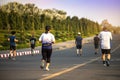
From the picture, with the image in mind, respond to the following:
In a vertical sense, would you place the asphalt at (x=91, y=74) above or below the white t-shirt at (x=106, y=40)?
below

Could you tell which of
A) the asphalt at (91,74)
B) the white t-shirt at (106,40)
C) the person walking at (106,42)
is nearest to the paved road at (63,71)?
the asphalt at (91,74)

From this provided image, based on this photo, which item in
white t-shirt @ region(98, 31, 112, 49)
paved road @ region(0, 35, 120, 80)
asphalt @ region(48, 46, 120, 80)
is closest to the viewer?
asphalt @ region(48, 46, 120, 80)

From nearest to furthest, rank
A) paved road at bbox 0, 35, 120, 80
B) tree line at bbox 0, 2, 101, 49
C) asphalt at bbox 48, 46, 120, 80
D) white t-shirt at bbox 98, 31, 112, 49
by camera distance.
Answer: asphalt at bbox 48, 46, 120, 80 < paved road at bbox 0, 35, 120, 80 < white t-shirt at bbox 98, 31, 112, 49 < tree line at bbox 0, 2, 101, 49

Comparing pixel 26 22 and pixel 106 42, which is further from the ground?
pixel 26 22

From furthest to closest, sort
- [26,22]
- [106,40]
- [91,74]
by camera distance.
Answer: [26,22] < [106,40] < [91,74]

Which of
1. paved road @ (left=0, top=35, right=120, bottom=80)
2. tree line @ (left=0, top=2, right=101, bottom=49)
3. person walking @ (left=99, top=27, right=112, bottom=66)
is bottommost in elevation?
paved road @ (left=0, top=35, right=120, bottom=80)

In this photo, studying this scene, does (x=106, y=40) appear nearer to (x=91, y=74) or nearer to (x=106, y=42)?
(x=106, y=42)

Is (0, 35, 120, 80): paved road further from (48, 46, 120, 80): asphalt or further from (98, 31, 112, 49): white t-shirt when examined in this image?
(98, 31, 112, 49): white t-shirt

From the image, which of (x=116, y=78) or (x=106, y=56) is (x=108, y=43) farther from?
(x=116, y=78)

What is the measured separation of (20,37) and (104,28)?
38577 mm

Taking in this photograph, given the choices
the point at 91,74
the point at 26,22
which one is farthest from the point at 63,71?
the point at 26,22

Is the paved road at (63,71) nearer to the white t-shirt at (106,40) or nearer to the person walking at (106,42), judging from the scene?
the person walking at (106,42)

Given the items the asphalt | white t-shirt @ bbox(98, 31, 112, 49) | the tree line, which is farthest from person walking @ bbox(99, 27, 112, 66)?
the tree line

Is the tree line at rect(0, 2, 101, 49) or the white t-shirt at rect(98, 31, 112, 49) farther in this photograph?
the tree line at rect(0, 2, 101, 49)
